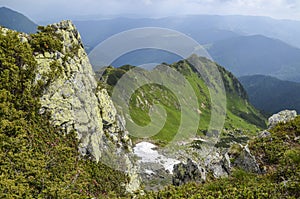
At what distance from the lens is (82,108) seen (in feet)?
112

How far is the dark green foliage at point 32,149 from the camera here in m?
20.5

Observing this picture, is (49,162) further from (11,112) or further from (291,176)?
(291,176)

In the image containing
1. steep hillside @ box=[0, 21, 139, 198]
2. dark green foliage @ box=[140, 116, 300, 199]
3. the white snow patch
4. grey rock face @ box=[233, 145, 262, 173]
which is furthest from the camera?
the white snow patch

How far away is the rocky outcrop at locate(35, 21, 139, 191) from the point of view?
104ft

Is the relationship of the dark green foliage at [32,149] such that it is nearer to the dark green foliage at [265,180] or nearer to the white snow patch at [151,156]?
the dark green foliage at [265,180]

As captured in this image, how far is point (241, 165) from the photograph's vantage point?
2347cm

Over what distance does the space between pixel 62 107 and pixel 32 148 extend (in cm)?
756

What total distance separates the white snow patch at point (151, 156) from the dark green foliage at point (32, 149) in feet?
123

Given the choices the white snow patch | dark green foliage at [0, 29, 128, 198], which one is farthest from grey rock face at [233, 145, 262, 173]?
the white snow patch

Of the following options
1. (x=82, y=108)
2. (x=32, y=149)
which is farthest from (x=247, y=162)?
(x=82, y=108)

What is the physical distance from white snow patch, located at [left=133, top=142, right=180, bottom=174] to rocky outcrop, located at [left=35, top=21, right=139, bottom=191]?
29.4 metres

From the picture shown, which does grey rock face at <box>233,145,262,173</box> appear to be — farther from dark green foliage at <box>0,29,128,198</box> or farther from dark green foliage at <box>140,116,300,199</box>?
dark green foliage at <box>0,29,128,198</box>

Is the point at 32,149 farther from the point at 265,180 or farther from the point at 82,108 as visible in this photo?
the point at 265,180

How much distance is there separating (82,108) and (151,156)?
1857 inches
